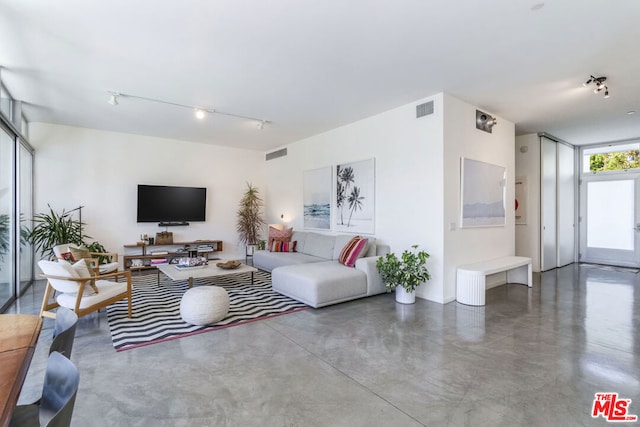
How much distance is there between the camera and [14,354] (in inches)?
47.8

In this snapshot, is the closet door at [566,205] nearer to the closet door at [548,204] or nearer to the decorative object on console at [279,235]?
the closet door at [548,204]

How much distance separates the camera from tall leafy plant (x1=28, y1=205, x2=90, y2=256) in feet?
17.7

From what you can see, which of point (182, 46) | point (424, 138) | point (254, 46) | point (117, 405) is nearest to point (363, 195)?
point (424, 138)

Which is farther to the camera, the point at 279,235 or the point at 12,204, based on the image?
the point at 279,235

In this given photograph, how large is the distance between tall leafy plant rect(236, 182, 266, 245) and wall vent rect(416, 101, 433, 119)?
4.79 m

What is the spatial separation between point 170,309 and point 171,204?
354 cm

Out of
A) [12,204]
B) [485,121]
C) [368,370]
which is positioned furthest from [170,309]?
[485,121]

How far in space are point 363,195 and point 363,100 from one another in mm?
1681

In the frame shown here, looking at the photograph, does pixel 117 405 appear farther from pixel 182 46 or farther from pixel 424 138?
pixel 424 138

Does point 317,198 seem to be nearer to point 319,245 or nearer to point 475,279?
point 319,245

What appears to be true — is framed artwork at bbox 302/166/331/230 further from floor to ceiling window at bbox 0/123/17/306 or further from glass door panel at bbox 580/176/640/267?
glass door panel at bbox 580/176/640/267

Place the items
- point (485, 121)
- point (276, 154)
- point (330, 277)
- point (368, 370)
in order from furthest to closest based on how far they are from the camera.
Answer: point (276, 154) < point (485, 121) < point (330, 277) < point (368, 370)

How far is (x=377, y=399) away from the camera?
2.18 meters

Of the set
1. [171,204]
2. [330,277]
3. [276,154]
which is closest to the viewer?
[330,277]
